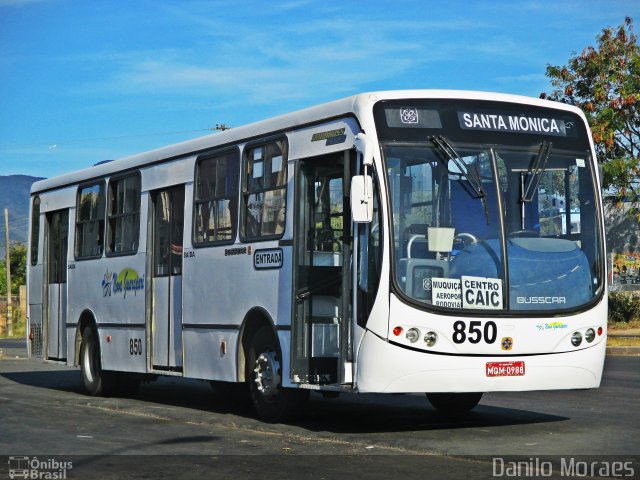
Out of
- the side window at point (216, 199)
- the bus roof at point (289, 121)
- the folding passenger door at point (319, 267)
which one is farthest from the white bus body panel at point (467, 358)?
the side window at point (216, 199)

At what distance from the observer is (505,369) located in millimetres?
11164

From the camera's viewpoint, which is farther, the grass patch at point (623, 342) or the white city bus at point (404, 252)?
the grass patch at point (623, 342)

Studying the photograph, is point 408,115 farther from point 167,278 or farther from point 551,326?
point 167,278

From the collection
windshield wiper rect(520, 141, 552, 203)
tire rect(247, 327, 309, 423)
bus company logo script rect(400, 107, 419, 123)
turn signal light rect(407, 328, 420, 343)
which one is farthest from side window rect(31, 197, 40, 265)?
windshield wiper rect(520, 141, 552, 203)

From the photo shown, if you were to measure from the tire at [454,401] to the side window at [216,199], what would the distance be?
10.2 ft

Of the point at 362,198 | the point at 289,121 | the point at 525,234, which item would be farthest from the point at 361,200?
the point at 289,121

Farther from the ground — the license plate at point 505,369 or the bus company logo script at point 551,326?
the bus company logo script at point 551,326

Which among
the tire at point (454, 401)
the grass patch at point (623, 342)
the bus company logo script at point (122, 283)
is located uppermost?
the bus company logo script at point (122, 283)

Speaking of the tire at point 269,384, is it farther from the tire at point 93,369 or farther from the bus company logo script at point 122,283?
the tire at point 93,369

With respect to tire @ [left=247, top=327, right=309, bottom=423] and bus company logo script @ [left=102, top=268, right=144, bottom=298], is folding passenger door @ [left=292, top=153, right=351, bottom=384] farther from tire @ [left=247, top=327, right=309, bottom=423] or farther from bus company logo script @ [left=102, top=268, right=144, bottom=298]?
bus company logo script @ [left=102, top=268, right=144, bottom=298]

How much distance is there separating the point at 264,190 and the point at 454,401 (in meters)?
3.36

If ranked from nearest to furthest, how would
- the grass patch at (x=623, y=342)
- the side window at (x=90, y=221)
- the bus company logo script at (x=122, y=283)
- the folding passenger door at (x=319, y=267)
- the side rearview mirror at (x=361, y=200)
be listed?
the side rearview mirror at (x=361, y=200) < the folding passenger door at (x=319, y=267) < the bus company logo script at (x=122, y=283) < the side window at (x=90, y=221) < the grass patch at (x=623, y=342)

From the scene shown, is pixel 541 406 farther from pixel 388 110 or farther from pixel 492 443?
pixel 388 110

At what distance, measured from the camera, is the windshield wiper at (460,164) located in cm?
1134
